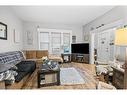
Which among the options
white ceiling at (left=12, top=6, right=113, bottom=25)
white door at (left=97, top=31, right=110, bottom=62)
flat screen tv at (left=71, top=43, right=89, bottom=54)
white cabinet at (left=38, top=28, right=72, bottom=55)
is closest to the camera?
white ceiling at (left=12, top=6, right=113, bottom=25)

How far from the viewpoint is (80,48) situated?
7359 millimetres

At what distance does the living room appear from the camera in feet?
11.4

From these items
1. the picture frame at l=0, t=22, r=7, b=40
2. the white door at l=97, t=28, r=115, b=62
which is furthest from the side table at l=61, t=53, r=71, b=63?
the picture frame at l=0, t=22, r=7, b=40

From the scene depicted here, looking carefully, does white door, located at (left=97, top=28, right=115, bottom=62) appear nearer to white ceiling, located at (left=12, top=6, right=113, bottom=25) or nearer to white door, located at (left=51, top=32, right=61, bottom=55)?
white ceiling, located at (left=12, top=6, right=113, bottom=25)

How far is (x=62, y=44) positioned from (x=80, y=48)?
1.19 metres

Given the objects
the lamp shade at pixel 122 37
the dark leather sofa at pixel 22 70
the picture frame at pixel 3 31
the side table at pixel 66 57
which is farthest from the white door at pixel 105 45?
the picture frame at pixel 3 31

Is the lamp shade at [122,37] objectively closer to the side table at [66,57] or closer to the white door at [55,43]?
the side table at [66,57]

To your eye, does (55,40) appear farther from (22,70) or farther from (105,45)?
(22,70)

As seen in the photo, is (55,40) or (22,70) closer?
(22,70)

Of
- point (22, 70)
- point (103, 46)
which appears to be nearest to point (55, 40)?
point (103, 46)

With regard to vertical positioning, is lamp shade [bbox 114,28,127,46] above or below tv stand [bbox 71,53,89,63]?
above

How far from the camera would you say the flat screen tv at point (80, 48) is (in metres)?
7.06

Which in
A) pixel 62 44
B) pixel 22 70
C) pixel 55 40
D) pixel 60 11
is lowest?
pixel 22 70
